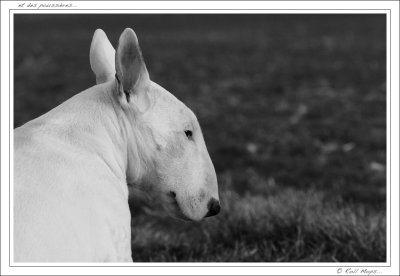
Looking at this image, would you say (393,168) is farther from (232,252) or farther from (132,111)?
(132,111)

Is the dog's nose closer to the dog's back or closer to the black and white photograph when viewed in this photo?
the black and white photograph

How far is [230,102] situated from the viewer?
10.8 metres

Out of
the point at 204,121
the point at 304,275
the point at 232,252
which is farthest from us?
the point at 204,121

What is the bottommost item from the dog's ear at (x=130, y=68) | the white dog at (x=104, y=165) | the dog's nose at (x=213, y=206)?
the dog's nose at (x=213, y=206)

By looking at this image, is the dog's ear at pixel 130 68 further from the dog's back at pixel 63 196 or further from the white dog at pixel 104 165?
the dog's back at pixel 63 196

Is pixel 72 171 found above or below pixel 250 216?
above

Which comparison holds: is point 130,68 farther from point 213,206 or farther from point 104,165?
point 213,206

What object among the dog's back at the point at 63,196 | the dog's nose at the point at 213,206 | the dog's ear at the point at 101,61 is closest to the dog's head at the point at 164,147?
the dog's nose at the point at 213,206

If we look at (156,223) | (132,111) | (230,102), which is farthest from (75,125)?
(230,102)

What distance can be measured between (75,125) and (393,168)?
206cm

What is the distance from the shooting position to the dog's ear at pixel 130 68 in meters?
2.73

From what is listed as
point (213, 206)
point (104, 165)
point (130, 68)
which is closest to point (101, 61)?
point (130, 68)

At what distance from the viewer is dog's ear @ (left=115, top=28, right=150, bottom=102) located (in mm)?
2726

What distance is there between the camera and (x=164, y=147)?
2.94 metres
